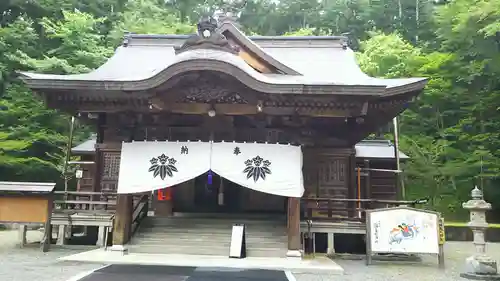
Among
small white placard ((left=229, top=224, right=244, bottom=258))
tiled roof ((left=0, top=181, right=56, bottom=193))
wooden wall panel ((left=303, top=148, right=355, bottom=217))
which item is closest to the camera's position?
small white placard ((left=229, top=224, right=244, bottom=258))

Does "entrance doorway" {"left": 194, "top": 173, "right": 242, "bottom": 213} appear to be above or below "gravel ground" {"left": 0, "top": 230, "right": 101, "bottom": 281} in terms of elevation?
above

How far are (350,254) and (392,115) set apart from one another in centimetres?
370

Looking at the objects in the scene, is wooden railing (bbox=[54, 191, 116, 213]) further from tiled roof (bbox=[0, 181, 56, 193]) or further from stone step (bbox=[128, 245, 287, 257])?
stone step (bbox=[128, 245, 287, 257])

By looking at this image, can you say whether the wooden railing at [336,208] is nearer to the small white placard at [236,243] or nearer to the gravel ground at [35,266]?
the small white placard at [236,243]

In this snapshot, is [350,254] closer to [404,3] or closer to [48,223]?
[48,223]

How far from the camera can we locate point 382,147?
57.7 feet

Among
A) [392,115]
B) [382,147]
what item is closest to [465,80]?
[382,147]

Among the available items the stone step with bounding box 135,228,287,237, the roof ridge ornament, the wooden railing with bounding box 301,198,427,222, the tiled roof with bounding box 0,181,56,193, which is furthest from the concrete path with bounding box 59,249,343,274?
the roof ridge ornament

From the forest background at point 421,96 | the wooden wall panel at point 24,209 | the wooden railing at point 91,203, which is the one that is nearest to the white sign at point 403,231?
the wooden railing at point 91,203

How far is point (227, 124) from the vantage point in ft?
32.8

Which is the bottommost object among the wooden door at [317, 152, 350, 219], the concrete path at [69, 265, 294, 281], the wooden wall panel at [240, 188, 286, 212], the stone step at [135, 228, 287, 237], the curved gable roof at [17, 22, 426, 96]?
the concrete path at [69, 265, 294, 281]

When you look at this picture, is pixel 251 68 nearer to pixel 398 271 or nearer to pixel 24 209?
pixel 398 271

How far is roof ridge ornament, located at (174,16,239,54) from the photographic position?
9250 millimetres

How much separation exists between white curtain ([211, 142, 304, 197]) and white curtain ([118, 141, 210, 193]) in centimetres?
36
